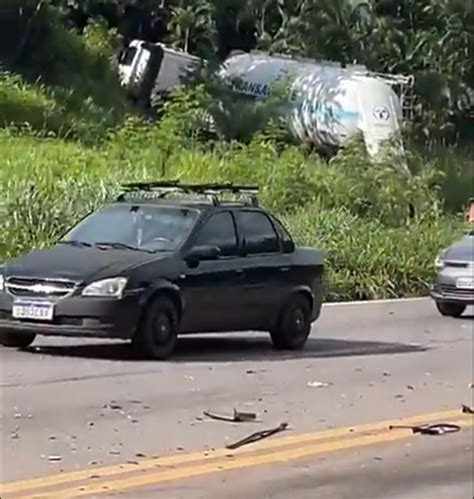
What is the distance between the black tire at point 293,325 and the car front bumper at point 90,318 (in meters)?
2.39

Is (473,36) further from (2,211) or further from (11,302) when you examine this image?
(11,302)

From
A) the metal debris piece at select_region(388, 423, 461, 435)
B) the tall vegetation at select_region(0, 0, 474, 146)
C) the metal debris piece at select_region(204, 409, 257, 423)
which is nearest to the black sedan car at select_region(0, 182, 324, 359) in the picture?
the metal debris piece at select_region(204, 409, 257, 423)

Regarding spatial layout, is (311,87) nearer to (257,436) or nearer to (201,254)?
(201,254)

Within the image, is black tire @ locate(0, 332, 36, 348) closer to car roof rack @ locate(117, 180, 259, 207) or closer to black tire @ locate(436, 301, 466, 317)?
car roof rack @ locate(117, 180, 259, 207)

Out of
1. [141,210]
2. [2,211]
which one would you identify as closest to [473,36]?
[2,211]

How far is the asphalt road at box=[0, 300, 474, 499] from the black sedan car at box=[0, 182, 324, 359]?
13.2 inches

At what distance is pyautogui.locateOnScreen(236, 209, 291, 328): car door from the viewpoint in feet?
52.9

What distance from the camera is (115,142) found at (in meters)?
32.4

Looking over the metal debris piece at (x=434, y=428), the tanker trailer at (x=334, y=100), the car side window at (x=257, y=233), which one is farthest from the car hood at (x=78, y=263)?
the tanker trailer at (x=334, y=100)

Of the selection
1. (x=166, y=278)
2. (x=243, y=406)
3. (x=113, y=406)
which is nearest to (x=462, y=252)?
(x=166, y=278)

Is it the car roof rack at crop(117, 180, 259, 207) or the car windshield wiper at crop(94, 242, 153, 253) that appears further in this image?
the car roof rack at crop(117, 180, 259, 207)

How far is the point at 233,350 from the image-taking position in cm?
1655

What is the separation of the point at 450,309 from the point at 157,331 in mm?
8413

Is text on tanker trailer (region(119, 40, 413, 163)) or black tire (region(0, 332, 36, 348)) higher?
text on tanker trailer (region(119, 40, 413, 163))
